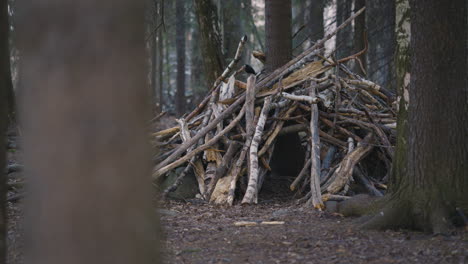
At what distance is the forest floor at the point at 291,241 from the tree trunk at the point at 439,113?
31 cm

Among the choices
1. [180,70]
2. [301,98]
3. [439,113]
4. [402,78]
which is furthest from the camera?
[180,70]

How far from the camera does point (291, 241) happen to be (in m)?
5.37

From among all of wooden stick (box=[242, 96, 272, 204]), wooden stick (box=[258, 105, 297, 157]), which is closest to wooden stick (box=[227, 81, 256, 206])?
wooden stick (box=[242, 96, 272, 204])

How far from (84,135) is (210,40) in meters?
9.79

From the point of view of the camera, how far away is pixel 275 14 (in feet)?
30.6

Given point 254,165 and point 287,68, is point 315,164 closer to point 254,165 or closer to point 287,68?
point 254,165

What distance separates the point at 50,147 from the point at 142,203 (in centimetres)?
39

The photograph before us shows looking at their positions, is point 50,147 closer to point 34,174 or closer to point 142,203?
point 34,174

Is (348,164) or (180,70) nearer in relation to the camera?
(348,164)

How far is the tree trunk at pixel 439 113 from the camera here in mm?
5234

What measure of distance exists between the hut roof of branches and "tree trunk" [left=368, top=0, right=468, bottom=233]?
2185mm

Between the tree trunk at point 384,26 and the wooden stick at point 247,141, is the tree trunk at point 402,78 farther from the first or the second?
the tree trunk at point 384,26

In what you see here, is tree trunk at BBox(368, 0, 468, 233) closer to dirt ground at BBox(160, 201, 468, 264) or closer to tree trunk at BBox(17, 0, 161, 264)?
dirt ground at BBox(160, 201, 468, 264)

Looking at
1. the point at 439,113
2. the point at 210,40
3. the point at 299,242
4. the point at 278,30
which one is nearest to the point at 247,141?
the point at 278,30
